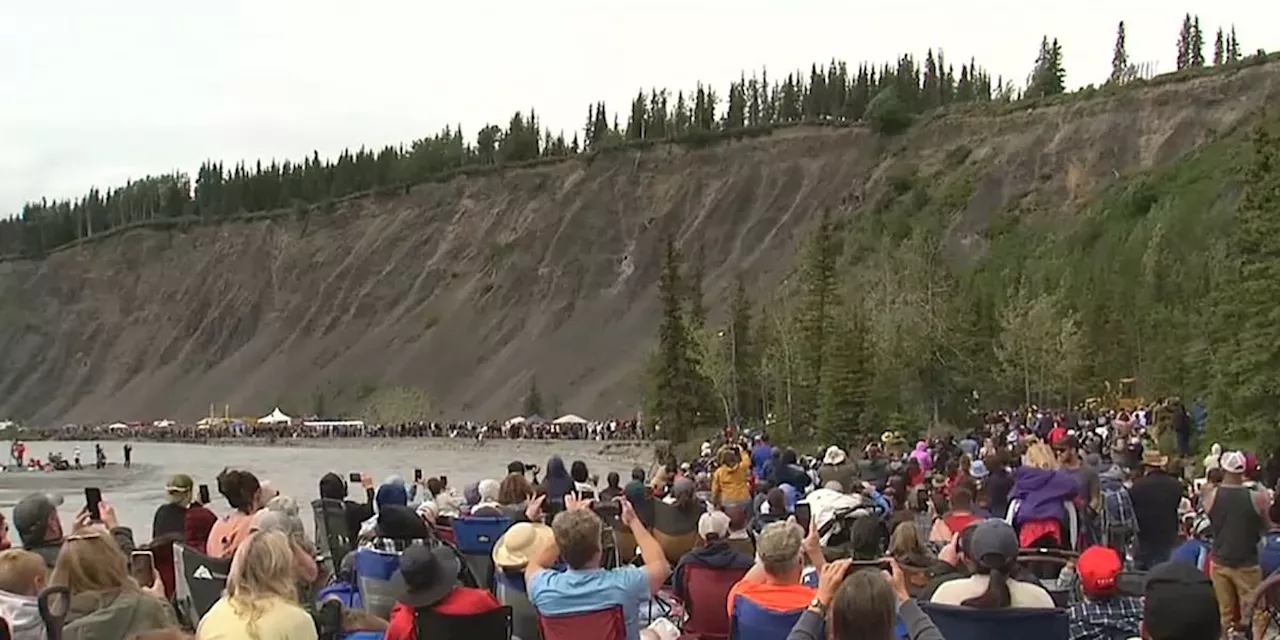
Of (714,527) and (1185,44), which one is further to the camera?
(1185,44)

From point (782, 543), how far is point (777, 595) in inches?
11.6

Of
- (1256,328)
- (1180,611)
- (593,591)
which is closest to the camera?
(1180,611)

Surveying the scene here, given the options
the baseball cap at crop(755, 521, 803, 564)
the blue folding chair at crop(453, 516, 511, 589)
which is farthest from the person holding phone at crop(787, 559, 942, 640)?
the blue folding chair at crop(453, 516, 511, 589)

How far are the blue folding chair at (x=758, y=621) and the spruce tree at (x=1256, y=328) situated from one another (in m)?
23.4

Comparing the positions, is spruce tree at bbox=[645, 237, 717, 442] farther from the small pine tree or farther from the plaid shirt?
the small pine tree

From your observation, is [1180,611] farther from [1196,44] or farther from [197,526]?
[1196,44]

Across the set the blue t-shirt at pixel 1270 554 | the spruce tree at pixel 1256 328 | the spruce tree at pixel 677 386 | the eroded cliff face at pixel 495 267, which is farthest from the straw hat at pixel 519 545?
the eroded cliff face at pixel 495 267

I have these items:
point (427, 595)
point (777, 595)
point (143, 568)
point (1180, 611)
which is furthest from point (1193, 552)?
point (143, 568)

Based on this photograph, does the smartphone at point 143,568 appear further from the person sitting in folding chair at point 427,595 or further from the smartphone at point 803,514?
the smartphone at point 803,514

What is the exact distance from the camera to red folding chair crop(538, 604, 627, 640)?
7.06 meters

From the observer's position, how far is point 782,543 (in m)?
6.77

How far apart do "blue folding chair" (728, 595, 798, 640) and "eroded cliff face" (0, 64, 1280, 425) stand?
91.9m

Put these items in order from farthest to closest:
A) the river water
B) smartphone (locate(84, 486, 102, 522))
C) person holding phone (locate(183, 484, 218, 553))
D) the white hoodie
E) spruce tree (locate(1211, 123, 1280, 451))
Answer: the river water → spruce tree (locate(1211, 123, 1280, 451)) → person holding phone (locate(183, 484, 218, 553)) → smartphone (locate(84, 486, 102, 522)) → the white hoodie

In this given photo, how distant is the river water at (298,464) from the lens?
54.6 meters
